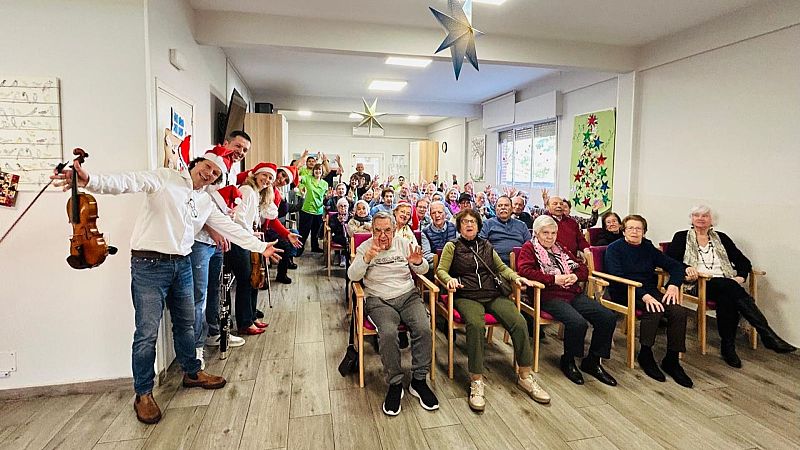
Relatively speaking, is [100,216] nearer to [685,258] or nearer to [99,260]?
[99,260]

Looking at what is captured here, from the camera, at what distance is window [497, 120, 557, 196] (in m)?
7.15

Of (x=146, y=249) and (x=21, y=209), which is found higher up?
(x=21, y=209)

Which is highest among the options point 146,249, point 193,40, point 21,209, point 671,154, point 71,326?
point 193,40

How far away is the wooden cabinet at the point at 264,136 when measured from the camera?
6.92 m

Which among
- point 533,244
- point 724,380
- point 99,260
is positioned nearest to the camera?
point 99,260

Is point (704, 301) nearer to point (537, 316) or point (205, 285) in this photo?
point (537, 316)

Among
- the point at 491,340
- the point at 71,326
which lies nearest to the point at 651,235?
the point at 491,340

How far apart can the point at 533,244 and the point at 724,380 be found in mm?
1520

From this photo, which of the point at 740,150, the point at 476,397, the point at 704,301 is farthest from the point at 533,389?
the point at 740,150

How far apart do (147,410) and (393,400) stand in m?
1.33

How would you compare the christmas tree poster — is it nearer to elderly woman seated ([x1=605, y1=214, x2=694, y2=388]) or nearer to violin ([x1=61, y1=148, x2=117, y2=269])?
elderly woman seated ([x1=605, y1=214, x2=694, y2=388])

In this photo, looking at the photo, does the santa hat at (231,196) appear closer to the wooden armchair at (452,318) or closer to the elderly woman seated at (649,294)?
the wooden armchair at (452,318)

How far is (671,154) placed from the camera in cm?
464

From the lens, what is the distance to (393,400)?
2.62 meters
